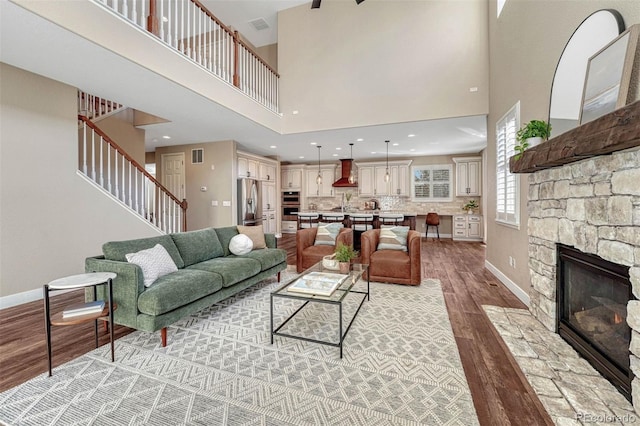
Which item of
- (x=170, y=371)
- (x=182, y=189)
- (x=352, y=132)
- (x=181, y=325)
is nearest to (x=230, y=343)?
(x=170, y=371)

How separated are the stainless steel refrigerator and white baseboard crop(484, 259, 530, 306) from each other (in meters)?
5.45

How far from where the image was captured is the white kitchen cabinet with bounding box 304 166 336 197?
31.6 feet

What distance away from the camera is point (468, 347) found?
2268 millimetres

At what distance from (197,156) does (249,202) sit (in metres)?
1.72

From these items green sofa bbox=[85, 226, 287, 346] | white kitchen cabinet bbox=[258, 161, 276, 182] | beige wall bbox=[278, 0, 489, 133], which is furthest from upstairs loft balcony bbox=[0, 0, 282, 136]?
white kitchen cabinet bbox=[258, 161, 276, 182]

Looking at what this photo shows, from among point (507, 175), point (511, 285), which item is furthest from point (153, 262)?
point (507, 175)

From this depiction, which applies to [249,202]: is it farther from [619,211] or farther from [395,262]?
[619,211]

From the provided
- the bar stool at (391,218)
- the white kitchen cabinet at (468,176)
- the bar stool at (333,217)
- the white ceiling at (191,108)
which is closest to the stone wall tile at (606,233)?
the white ceiling at (191,108)

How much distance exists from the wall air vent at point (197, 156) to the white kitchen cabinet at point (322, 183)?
3.91 m

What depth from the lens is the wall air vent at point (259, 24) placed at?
20.7 feet

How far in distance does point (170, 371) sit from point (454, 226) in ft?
26.7

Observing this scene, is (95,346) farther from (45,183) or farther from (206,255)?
(45,183)

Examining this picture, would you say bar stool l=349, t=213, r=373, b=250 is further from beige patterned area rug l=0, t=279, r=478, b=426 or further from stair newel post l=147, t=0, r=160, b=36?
stair newel post l=147, t=0, r=160, b=36

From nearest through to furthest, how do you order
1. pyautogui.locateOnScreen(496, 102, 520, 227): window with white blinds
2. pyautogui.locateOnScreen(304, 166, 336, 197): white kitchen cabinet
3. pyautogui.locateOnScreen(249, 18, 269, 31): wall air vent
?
pyautogui.locateOnScreen(496, 102, 520, 227): window with white blinds → pyautogui.locateOnScreen(249, 18, 269, 31): wall air vent → pyautogui.locateOnScreen(304, 166, 336, 197): white kitchen cabinet
